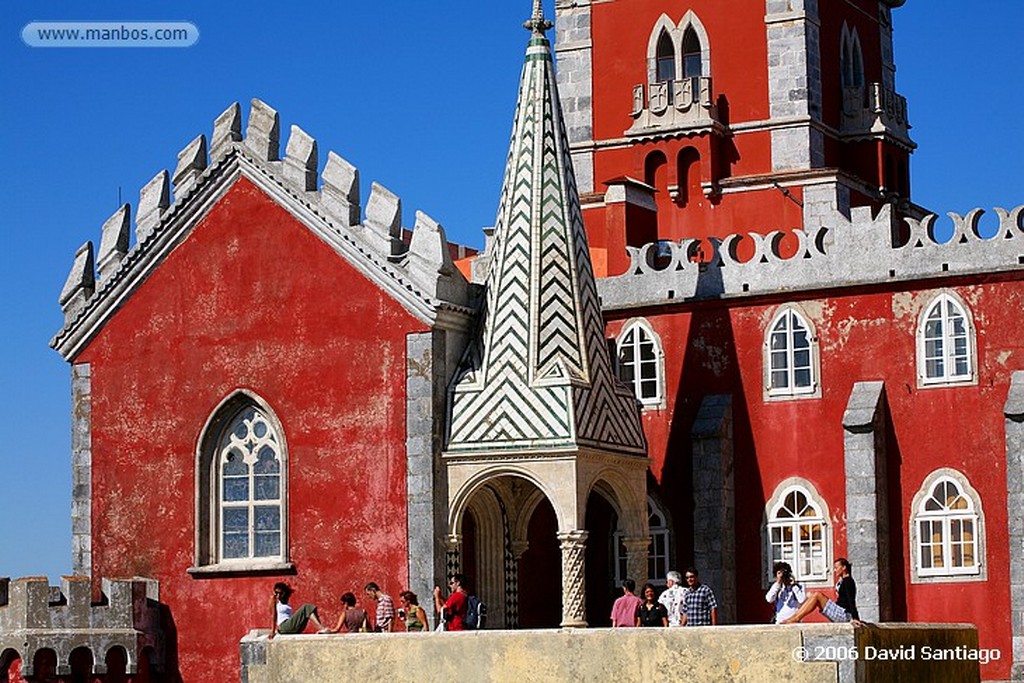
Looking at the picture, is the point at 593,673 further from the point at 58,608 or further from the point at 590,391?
the point at 58,608

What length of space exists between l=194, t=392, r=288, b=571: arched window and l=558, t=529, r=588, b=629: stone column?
5.07m

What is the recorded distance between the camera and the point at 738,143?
46656mm

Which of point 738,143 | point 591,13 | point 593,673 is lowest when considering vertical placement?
point 593,673

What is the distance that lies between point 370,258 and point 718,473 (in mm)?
6821

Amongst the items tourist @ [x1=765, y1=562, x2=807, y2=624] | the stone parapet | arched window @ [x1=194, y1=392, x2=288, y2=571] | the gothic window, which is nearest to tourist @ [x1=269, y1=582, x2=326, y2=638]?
the stone parapet

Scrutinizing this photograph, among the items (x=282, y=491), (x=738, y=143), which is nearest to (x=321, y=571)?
(x=282, y=491)

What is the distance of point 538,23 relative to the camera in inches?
1492

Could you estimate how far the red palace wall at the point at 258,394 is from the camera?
3716 cm

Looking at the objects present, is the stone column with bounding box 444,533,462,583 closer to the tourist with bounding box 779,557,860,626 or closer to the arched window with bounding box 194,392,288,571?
the arched window with bounding box 194,392,288,571

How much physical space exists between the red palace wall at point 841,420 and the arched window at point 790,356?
0.50 ft

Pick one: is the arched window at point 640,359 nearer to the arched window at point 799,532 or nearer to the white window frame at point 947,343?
the arched window at point 799,532

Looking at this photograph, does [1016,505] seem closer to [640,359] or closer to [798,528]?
[798,528]

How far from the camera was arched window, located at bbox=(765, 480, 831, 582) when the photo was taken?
38469 millimetres

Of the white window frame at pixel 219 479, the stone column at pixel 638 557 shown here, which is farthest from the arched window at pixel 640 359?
the white window frame at pixel 219 479
